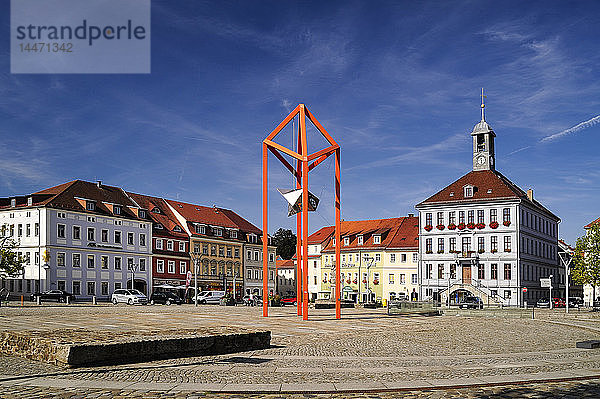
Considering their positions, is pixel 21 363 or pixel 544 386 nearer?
pixel 544 386

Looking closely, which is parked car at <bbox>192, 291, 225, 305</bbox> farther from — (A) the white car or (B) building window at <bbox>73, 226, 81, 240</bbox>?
(B) building window at <bbox>73, 226, 81, 240</bbox>

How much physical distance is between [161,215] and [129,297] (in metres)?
26.2

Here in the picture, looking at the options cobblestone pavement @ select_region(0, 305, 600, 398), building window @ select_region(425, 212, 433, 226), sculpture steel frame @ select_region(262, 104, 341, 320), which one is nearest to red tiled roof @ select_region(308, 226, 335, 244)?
building window @ select_region(425, 212, 433, 226)

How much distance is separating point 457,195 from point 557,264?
2309 cm

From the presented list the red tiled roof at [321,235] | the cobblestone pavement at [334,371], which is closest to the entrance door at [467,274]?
the red tiled roof at [321,235]

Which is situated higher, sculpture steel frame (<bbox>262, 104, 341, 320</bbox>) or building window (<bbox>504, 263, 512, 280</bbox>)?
sculpture steel frame (<bbox>262, 104, 341, 320</bbox>)

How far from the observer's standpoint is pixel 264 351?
18000 mm

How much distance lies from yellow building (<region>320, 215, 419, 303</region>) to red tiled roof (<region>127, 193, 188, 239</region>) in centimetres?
2393

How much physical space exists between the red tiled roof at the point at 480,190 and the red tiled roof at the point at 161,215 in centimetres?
3252

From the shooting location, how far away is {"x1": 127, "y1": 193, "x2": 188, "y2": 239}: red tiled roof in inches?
3435

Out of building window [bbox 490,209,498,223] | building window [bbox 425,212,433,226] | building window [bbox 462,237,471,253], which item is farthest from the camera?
building window [bbox 425,212,433,226]

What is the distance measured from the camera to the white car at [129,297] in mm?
64188

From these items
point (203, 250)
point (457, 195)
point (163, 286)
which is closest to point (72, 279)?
point (163, 286)

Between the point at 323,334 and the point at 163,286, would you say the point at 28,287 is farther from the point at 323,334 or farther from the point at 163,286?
the point at 323,334
